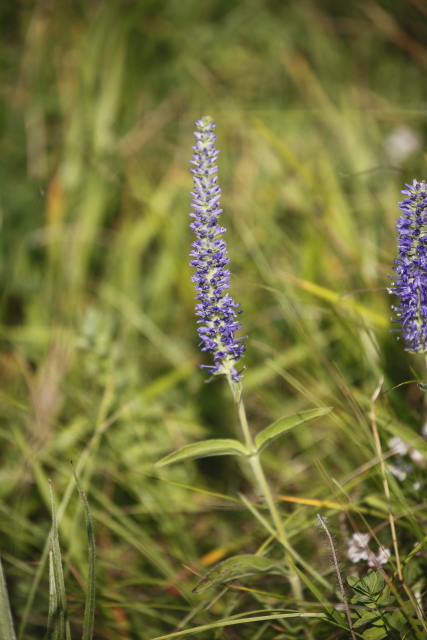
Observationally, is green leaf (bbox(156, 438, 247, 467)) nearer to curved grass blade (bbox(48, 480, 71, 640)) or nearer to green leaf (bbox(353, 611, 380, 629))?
curved grass blade (bbox(48, 480, 71, 640))

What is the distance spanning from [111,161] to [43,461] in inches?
102

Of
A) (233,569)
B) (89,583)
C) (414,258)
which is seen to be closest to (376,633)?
(233,569)

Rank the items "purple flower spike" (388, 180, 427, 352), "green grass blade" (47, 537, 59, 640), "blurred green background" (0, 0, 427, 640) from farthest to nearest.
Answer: "blurred green background" (0, 0, 427, 640) → "green grass blade" (47, 537, 59, 640) → "purple flower spike" (388, 180, 427, 352)

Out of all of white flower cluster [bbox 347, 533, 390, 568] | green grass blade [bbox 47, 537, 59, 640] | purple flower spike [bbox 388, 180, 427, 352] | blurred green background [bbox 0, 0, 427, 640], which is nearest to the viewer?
purple flower spike [bbox 388, 180, 427, 352]

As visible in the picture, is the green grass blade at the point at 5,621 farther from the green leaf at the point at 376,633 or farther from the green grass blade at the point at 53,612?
the green leaf at the point at 376,633

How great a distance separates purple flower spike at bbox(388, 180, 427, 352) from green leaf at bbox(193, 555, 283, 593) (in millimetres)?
957

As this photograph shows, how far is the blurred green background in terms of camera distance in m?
2.54

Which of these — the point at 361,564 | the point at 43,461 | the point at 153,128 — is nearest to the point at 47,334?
the point at 43,461

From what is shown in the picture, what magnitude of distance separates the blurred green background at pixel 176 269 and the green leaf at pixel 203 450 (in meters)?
0.45

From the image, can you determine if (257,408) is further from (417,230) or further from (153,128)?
(153,128)

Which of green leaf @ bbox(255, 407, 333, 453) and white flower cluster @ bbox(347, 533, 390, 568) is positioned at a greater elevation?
green leaf @ bbox(255, 407, 333, 453)

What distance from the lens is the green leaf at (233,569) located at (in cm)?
169

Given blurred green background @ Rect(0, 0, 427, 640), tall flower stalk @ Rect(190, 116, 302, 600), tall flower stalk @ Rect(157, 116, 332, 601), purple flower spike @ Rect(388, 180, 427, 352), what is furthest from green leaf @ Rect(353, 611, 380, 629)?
purple flower spike @ Rect(388, 180, 427, 352)

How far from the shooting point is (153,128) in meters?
4.66
